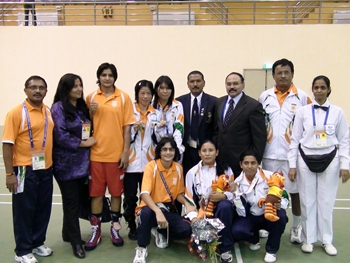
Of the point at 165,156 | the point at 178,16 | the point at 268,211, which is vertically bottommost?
the point at 268,211

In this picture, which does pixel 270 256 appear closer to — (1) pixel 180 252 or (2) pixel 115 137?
(1) pixel 180 252

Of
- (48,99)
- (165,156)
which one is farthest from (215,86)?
(165,156)

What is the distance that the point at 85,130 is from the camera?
3092mm

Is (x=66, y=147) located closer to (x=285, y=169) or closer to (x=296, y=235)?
(x=285, y=169)

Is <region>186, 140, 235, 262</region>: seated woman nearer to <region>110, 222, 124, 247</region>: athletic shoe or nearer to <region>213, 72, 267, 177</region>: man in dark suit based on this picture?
<region>213, 72, 267, 177</region>: man in dark suit

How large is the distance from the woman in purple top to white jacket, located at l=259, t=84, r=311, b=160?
1741mm

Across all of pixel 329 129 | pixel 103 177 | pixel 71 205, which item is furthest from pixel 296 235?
pixel 71 205

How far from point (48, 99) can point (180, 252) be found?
30.0 feet

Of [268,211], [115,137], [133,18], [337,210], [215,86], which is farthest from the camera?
[133,18]

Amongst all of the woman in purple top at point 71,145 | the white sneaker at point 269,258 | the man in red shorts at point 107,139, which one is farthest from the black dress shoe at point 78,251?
the white sneaker at point 269,258

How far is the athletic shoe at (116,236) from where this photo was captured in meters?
3.34

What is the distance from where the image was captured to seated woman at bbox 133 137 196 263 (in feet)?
9.95

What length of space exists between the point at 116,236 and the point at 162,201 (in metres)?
0.61

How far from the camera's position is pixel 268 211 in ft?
9.52
